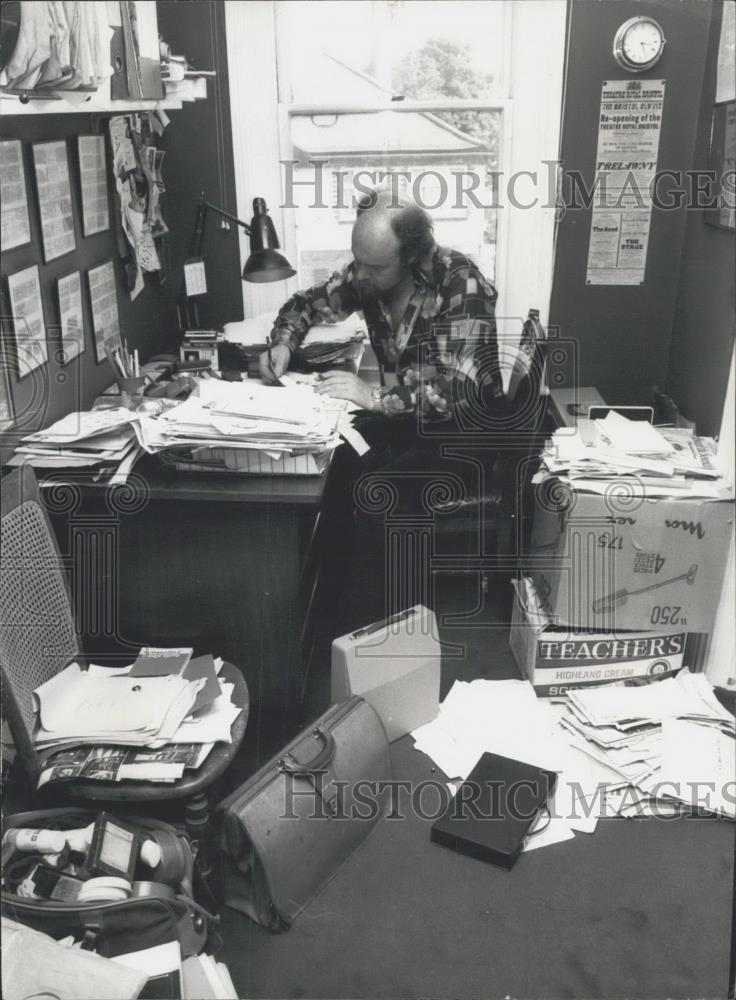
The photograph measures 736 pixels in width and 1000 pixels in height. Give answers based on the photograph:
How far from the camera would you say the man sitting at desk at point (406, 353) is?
1950 millimetres

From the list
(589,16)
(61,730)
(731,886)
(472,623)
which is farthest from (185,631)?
(589,16)

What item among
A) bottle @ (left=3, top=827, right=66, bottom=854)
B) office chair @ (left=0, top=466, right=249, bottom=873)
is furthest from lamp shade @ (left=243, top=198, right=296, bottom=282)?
bottle @ (left=3, top=827, right=66, bottom=854)

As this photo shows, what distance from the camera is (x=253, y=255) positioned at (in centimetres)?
177

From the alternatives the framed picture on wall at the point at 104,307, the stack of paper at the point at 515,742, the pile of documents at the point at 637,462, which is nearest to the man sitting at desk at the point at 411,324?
the pile of documents at the point at 637,462

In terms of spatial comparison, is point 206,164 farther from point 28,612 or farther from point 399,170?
point 28,612

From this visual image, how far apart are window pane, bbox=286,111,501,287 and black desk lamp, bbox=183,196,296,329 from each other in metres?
0.07

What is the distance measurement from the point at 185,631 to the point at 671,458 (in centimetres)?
114

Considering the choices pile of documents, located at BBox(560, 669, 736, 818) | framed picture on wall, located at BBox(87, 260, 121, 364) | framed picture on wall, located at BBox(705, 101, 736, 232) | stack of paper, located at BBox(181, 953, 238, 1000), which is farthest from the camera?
framed picture on wall, located at BBox(705, 101, 736, 232)

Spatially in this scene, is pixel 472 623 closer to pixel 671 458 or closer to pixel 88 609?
pixel 671 458

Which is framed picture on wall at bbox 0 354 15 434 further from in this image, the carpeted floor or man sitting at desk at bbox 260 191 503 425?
the carpeted floor

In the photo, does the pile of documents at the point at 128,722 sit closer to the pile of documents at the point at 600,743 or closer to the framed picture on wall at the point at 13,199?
the pile of documents at the point at 600,743

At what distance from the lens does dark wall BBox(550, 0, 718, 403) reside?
200cm

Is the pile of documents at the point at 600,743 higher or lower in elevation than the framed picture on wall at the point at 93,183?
lower

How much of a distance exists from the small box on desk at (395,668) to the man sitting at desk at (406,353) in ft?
0.96
